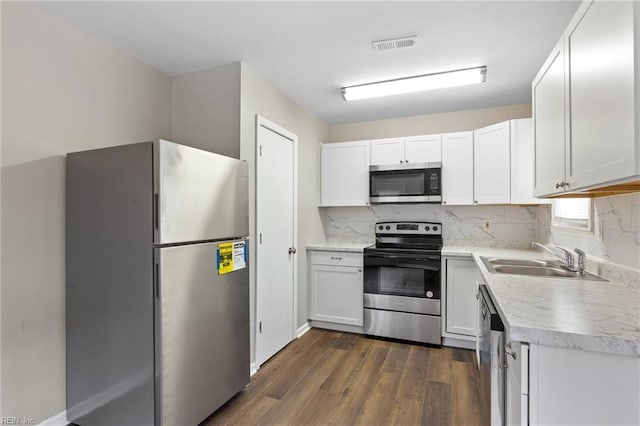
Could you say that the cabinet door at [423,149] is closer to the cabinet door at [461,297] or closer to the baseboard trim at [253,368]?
the cabinet door at [461,297]

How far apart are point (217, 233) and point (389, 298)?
6.43 feet

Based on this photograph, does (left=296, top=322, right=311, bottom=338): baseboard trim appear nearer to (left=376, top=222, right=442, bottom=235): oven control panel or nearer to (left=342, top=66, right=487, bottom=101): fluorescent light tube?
(left=376, top=222, right=442, bottom=235): oven control panel

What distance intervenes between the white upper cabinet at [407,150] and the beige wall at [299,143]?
736mm

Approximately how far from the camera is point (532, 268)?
2.17m

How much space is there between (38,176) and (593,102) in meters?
2.77

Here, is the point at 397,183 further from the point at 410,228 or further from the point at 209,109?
the point at 209,109

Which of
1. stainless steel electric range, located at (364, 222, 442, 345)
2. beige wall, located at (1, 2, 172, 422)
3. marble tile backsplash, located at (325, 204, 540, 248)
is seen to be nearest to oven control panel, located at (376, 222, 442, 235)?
marble tile backsplash, located at (325, 204, 540, 248)

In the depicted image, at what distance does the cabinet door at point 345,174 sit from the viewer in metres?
3.70

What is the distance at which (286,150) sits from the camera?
308 cm

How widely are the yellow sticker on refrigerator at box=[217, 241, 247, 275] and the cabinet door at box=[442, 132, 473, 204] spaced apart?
2254 millimetres

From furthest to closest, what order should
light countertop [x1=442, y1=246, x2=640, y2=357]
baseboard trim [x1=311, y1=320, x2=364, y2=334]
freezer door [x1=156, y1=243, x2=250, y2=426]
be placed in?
baseboard trim [x1=311, y1=320, x2=364, y2=334], freezer door [x1=156, y1=243, x2=250, y2=426], light countertop [x1=442, y1=246, x2=640, y2=357]

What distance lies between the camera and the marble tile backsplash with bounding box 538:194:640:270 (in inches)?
60.6

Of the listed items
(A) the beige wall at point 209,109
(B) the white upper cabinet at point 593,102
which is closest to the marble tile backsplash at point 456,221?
(B) the white upper cabinet at point 593,102

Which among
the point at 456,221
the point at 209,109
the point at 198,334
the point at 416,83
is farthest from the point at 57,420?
the point at 456,221
